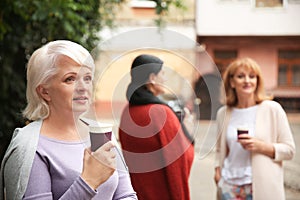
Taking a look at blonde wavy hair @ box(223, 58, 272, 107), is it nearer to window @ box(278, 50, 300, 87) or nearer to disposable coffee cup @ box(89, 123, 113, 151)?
disposable coffee cup @ box(89, 123, 113, 151)

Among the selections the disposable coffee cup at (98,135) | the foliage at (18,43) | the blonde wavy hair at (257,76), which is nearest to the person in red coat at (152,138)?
the disposable coffee cup at (98,135)

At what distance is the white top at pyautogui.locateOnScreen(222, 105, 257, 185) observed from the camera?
2738 mm

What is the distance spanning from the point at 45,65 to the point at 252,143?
154cm

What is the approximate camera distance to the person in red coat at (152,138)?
1540 mm

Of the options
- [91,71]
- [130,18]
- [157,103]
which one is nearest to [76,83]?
[91,71]

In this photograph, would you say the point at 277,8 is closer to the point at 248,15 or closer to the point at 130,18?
the point at 248,15

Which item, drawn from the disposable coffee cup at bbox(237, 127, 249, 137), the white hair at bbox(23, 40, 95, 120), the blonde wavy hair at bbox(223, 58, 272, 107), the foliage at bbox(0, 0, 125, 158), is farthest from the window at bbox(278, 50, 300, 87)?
the white hair at bbox(23, 40, 95, 120)

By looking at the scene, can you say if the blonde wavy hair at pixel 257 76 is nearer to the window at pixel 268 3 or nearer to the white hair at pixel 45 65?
the white hair at pixel 45 65

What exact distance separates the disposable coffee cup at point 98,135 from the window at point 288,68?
715 inches

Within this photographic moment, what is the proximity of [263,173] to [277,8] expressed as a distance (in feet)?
51.8

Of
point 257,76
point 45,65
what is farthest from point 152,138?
point 257,76

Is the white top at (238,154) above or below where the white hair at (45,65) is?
below

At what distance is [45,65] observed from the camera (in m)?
1.45

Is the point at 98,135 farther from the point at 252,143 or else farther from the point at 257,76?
the point at 257,76
